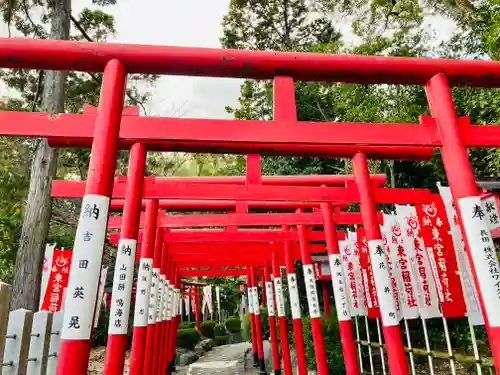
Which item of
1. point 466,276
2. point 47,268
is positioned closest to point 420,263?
point 466,276

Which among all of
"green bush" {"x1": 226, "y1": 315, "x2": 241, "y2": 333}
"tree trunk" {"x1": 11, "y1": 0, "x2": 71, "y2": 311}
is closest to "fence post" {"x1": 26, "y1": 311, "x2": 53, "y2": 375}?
"tree trunk" {"x1": 11, "y1": 0, "x2": 71, "y2": 311}

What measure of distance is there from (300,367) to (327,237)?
177 inches

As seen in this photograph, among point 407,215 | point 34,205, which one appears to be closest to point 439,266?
point 407,215

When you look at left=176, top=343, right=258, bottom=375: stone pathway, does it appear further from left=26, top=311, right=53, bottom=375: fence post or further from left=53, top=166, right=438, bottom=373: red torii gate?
left=26, top=311, right=53, bottom=375: fence post

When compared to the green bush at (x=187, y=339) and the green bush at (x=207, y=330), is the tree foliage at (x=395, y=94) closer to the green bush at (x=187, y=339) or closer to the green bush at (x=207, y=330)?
the green bush at (x=187, y=339)

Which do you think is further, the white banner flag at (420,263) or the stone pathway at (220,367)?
the stone pathway at (220,367)

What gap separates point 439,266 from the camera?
6.15 m

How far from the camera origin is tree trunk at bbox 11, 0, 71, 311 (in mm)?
7625

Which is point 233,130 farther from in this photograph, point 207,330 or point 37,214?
point 207,330

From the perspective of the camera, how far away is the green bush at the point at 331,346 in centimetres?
1138

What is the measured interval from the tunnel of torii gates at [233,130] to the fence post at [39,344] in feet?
2.25

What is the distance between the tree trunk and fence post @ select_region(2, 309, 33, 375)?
4.55 meters

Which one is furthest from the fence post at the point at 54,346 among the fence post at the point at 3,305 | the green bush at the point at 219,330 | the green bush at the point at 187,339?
the green bush at the point at 219,330

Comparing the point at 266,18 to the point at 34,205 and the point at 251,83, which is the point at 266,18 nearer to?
the point at 251,83
